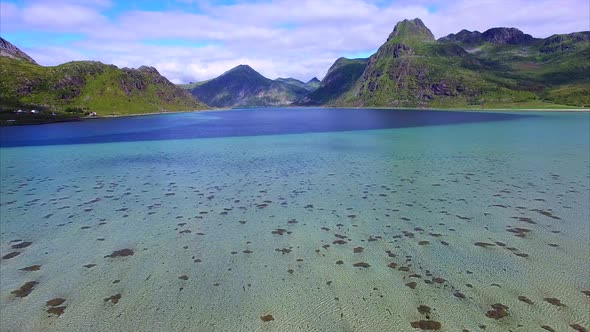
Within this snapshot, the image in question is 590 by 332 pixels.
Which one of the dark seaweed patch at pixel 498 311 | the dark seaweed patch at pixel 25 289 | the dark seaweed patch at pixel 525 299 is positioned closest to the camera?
the dark seaweed patch at pixel 498 311

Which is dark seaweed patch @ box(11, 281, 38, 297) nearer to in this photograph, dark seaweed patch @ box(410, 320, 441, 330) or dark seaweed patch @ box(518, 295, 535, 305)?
dark seaweed patch @ box(410, 320, 441, 330)

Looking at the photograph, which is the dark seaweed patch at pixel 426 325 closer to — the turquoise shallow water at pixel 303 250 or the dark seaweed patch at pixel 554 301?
the turquoise shallow water at pixel 303 250

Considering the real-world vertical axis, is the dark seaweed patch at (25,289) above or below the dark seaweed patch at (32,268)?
above

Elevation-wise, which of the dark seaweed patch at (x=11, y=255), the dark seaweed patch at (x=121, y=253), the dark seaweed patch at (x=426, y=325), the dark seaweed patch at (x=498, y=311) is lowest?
the dark seaweed patch at (x=121, y=253)

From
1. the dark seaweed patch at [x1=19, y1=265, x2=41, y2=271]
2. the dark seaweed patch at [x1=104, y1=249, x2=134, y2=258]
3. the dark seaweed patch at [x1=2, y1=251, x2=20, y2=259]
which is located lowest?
the dark seaweed patch at [x1=19, y1=265, x2=41, y2=271]

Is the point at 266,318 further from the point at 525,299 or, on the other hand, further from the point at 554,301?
the point at 554,301

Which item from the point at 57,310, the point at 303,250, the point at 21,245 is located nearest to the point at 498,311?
the point at 303,250

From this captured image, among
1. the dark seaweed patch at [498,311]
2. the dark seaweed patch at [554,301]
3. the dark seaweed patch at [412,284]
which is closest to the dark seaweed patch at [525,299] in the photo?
the dark seaweed patch at [554,301]

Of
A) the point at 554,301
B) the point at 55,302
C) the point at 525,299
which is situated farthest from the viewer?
the point at 55,302

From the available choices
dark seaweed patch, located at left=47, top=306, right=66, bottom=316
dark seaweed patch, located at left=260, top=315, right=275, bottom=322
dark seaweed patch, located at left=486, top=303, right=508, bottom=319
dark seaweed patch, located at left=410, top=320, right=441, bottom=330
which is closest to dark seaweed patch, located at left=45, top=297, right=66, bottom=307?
dark seaweed patch, located at left=47, top=306, right=66, bottom=316
